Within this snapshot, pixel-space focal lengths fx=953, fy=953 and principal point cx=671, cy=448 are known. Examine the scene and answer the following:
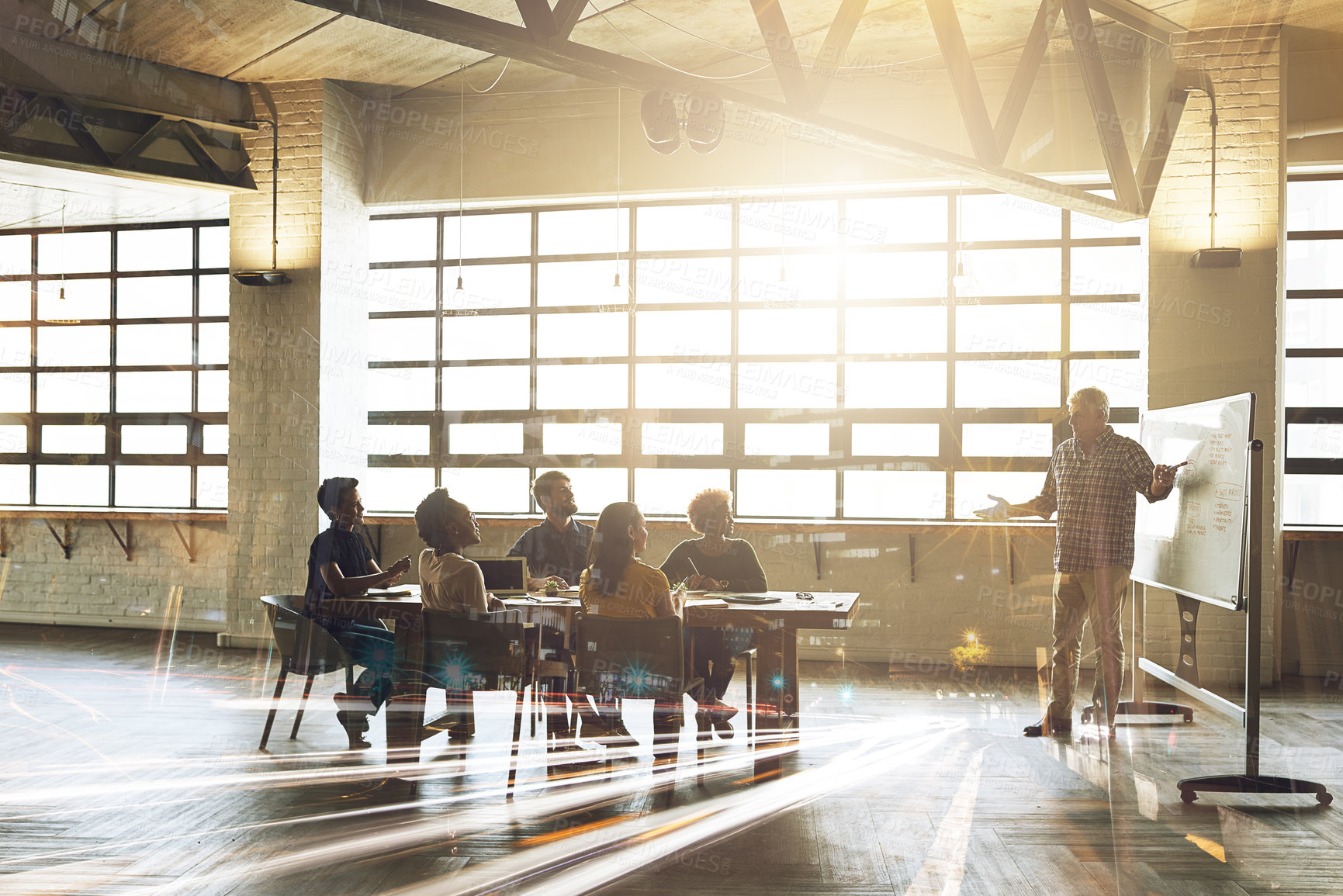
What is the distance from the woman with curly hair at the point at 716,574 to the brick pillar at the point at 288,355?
3481mm

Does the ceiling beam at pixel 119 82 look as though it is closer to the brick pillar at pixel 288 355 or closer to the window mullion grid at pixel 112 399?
the brick pillar at pixel 288 355

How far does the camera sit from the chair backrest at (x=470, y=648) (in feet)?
11.9

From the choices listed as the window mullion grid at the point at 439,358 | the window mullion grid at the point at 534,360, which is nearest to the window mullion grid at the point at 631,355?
the window mullion grid at the point at 534,360

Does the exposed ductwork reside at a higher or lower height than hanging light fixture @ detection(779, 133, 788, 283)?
higher

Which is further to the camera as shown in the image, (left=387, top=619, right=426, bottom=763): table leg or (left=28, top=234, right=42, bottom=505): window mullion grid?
(left=28, top=234, right=42, bottom=505): window mullion grid

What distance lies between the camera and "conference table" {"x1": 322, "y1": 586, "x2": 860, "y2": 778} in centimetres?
401

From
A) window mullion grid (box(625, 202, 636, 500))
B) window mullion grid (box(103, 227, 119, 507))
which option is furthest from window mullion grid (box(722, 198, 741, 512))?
window mullion grid (box(103, 227, 119, 507))

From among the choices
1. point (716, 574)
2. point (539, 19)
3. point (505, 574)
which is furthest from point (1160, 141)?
point (505, 574)

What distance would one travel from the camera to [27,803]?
3617mm

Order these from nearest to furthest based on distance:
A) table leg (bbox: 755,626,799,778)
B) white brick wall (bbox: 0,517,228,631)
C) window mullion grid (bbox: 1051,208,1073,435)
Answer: table leg (bbox: 755,626,799,778) < window mullion grid (bbox: 1051,208,1073,435) < white brick wall (bbox: 0,517,228,631)

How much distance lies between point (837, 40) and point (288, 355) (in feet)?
15.1

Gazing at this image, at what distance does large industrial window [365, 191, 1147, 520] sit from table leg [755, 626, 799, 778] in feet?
9.20

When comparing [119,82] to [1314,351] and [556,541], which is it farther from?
[1314,351]

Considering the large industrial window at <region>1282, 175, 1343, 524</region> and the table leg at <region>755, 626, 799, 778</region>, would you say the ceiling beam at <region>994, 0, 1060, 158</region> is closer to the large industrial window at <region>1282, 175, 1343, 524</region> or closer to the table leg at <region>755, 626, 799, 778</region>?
the large industrial window at <region>1282, 175, 1343, 524</region>
